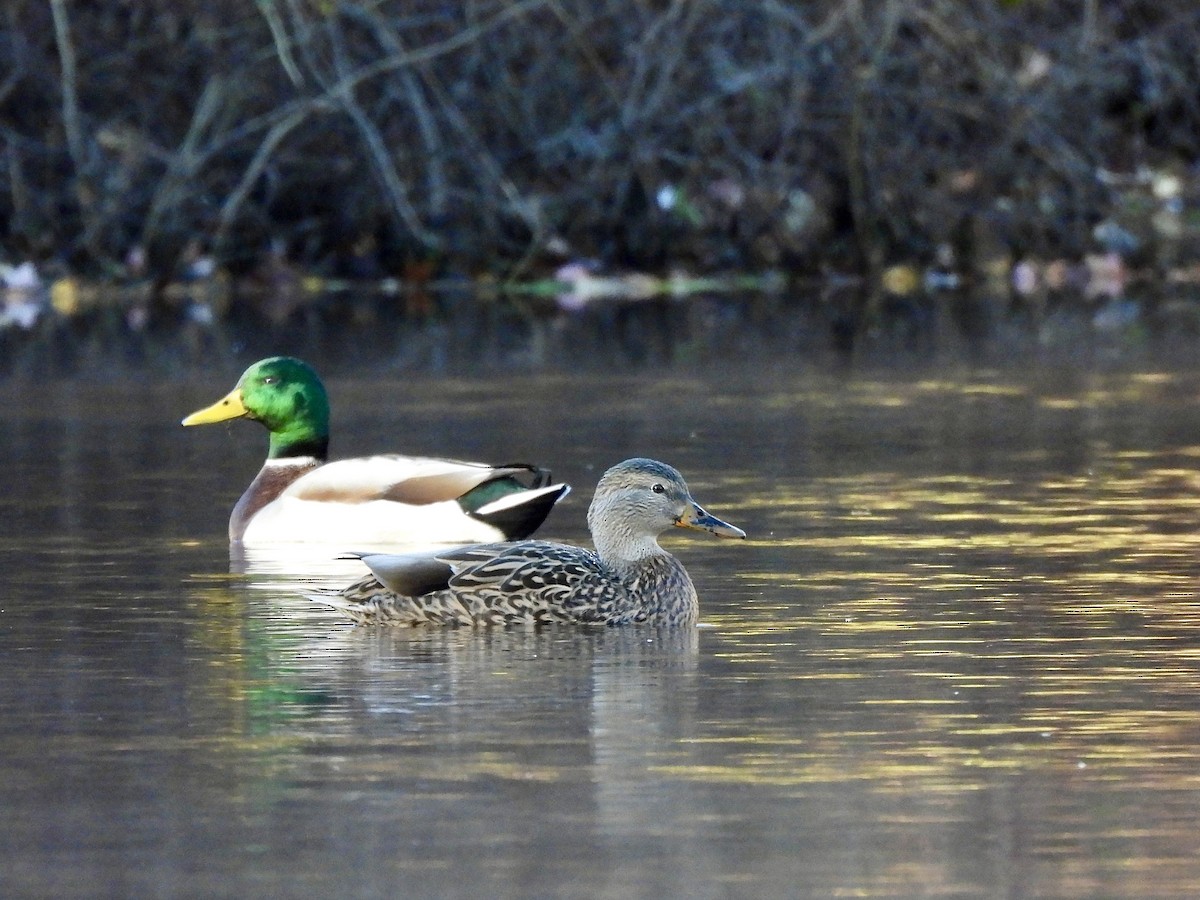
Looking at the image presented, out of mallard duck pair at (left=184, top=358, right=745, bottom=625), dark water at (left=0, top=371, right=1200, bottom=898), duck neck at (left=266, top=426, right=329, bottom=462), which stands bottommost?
dark water at (left=0, top=371, right=1200, bottom=898)

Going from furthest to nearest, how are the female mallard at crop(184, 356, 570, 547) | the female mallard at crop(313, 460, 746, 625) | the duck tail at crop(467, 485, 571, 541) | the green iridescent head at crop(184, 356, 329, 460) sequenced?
1. the green iridescent head at crop(184, 356, 329, 460)
2. the female mallard at crop(184, 356, 570, 547)
3. the duck tail at crop(467, 485, 571, 541)
4. the female mallard at crop(313, 460, 746, 625)

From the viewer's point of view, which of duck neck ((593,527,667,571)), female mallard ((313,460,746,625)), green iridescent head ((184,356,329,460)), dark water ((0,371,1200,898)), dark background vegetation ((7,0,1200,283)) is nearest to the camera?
dark water ((0,371,1200,898))

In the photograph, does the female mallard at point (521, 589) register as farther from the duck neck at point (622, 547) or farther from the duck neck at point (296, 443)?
the duck neck at point (296, 443)

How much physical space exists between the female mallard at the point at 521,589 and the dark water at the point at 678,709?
86 mm

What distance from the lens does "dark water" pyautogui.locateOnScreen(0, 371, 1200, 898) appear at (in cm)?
583

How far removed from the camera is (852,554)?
10.2m

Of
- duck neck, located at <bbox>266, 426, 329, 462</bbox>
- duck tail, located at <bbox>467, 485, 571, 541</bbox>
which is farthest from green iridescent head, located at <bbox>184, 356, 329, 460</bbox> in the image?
duck tail, located at <bbox>467, 485, 571, 541</bbox>

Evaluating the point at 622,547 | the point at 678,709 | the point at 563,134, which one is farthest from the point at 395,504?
the point at 563,134

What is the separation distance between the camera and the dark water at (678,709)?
583 cm

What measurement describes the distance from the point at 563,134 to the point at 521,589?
1810 cm

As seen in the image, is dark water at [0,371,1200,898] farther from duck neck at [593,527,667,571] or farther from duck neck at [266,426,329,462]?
duck neck at [266,426,329,462]

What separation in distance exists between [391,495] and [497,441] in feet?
10.4

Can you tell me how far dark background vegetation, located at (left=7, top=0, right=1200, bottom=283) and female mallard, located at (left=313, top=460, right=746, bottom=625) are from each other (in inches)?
667

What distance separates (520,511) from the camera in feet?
34.7
